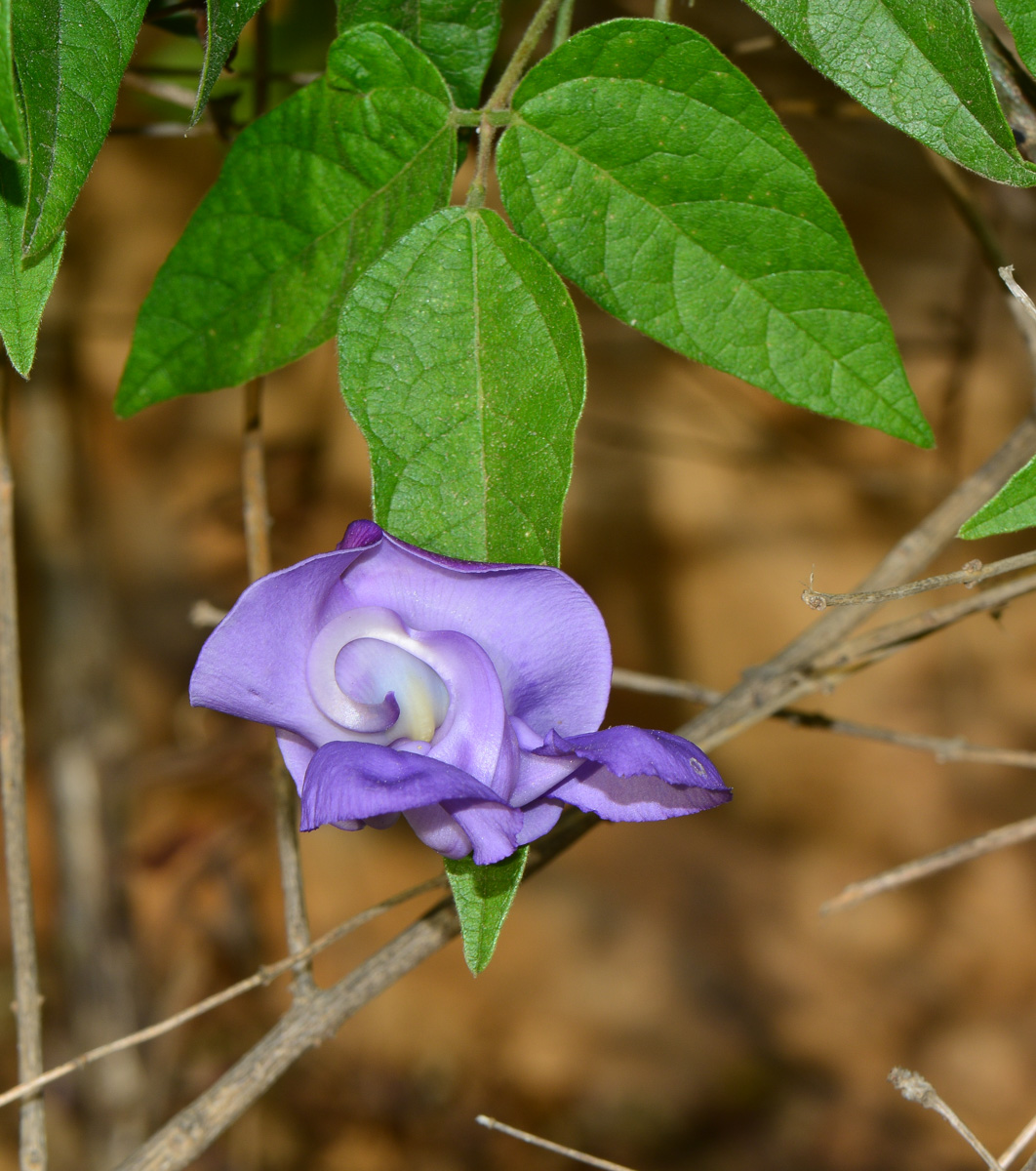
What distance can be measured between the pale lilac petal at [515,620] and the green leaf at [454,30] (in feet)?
0.82

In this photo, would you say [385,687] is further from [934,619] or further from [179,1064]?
[179,1064]

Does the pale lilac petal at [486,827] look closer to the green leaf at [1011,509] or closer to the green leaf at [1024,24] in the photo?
the green leaf at [1011,509]

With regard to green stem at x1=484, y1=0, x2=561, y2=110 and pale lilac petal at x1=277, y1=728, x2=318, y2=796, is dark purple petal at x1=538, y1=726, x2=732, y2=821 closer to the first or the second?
pale lilac petal at x1=277, y1=728, x2=318, y2=796

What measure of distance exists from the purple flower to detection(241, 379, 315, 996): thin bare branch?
198 mm

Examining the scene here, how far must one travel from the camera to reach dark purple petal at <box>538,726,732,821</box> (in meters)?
0.39

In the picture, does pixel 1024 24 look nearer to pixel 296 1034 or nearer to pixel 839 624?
pixel 839 624

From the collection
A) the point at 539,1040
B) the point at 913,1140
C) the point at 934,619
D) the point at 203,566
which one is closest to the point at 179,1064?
the point at 539,1040

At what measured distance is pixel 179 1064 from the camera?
1476mm

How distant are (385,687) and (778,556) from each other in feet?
4.25

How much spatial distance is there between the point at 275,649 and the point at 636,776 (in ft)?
0.46

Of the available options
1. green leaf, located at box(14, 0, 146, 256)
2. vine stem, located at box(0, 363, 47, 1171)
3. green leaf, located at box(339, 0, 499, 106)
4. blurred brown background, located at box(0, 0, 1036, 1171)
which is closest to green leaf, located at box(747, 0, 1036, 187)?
green leaf, located at box(339, 0, 499, 106)

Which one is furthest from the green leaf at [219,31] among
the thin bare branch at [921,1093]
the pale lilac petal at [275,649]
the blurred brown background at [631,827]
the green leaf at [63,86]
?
the blurred brown background at [631,827]

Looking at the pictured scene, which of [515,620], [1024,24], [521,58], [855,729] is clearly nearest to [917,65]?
[1024,24]

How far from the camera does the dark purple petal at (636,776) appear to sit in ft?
1.28
